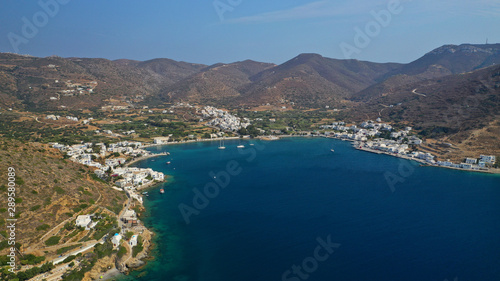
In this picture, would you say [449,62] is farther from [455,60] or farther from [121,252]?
[121,252]

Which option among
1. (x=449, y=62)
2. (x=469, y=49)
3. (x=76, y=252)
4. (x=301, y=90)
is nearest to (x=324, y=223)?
(x=76, y=252)

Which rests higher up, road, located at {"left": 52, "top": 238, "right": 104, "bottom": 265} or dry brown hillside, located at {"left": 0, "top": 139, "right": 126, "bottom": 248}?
dry brown hillside, located at {"left": 0, "top": 139, "right": 126, "bottom": 248}

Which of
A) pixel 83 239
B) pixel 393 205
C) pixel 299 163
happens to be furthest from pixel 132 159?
pixel 393 205

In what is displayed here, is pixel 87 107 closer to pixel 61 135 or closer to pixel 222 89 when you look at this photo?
pixel 61 135

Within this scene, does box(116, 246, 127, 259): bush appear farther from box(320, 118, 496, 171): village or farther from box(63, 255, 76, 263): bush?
box(320, 118, 496, 171): village

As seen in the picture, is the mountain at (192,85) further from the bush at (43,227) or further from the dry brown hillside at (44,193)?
the bush at (43,227)

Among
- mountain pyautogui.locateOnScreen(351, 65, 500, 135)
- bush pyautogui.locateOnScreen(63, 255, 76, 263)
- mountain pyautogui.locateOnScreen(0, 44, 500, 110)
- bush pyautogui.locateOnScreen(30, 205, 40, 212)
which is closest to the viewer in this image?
bush pyautogui.locateOnScreen(63, 255, 76, 263)

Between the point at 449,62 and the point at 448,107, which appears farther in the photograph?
the point at 449,62

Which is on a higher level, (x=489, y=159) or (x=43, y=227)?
(x=43, y=227)

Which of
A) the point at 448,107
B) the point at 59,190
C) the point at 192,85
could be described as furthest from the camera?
the point at 192,85

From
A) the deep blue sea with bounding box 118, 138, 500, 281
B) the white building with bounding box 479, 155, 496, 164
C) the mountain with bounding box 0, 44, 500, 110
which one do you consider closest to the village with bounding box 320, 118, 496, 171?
the white building with bounding box 479, 155, 496, 164
